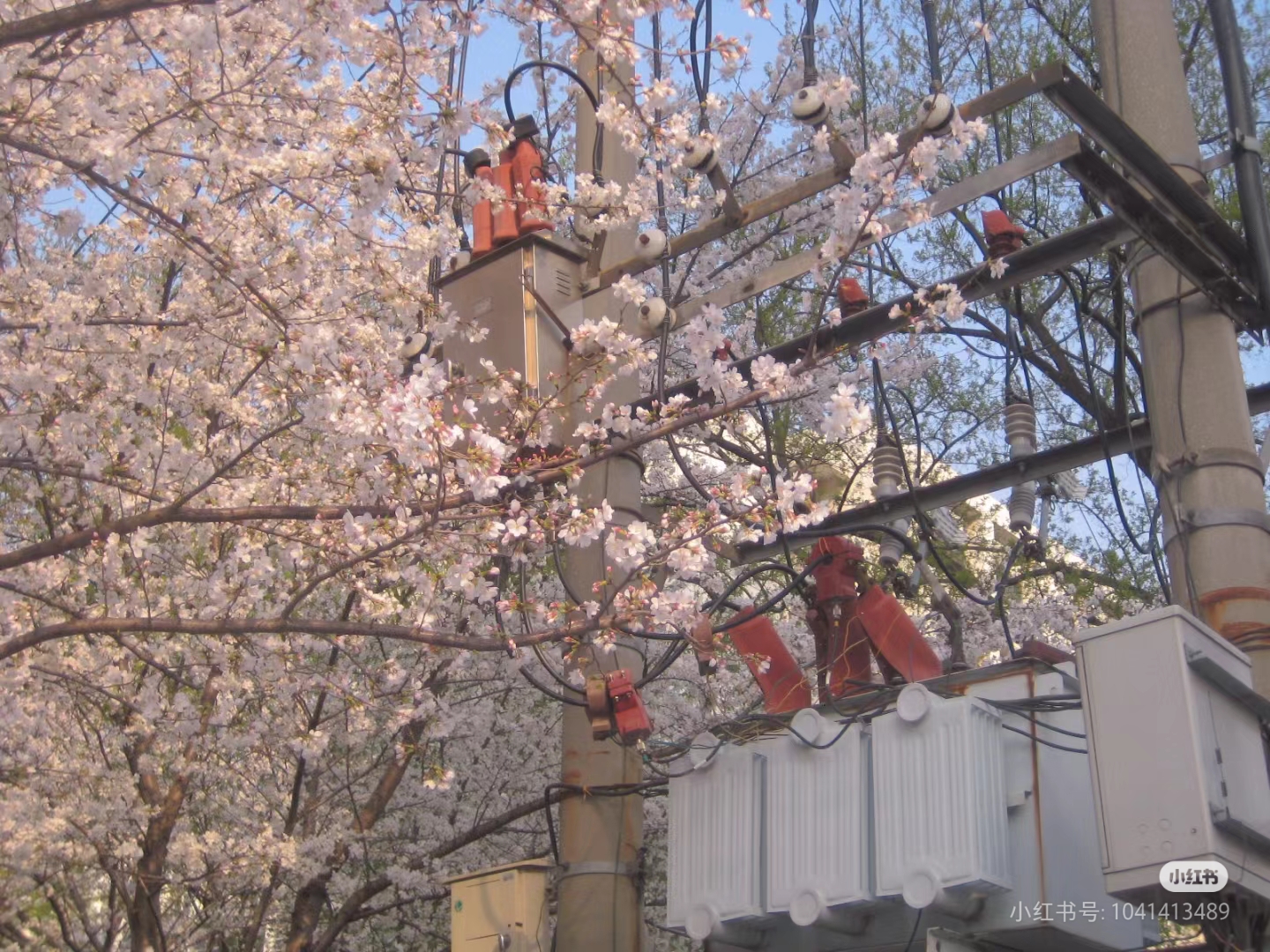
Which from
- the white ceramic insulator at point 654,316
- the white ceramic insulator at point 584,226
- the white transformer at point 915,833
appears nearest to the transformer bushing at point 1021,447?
the white transformer at point 915,833

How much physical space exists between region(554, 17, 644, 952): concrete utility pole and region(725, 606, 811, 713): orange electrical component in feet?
1.51

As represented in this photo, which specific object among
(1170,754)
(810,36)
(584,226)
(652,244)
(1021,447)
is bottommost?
(1170,754)

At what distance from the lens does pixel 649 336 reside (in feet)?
19.9

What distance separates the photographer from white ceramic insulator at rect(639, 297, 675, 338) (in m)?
5.87

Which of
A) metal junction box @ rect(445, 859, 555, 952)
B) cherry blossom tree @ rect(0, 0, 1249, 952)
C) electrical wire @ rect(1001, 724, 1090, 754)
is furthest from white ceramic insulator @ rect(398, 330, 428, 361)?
electrical wire @ rect(1001, 724, 1090, 754)

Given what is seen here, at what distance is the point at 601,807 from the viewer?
5.57m

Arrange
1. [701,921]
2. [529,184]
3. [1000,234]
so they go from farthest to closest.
→ [529,184] → [1000,234] → [701,921]

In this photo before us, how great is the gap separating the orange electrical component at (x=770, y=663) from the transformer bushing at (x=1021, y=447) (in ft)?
3.76

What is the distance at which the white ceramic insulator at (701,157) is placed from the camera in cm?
557

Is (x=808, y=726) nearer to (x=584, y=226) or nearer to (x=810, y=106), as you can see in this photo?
(x=810, y=106)

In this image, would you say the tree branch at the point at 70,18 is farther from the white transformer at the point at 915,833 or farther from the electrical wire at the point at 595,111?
the white transformer at the point at 915,833

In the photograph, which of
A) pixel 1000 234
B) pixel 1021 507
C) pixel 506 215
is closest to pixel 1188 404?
pixel 1000 234

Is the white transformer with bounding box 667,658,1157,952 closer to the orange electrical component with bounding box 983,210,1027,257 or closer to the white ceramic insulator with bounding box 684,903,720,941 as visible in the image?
the white ceramic insulator with bounding box 684,903,720,941

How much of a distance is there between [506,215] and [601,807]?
2.62 metres
